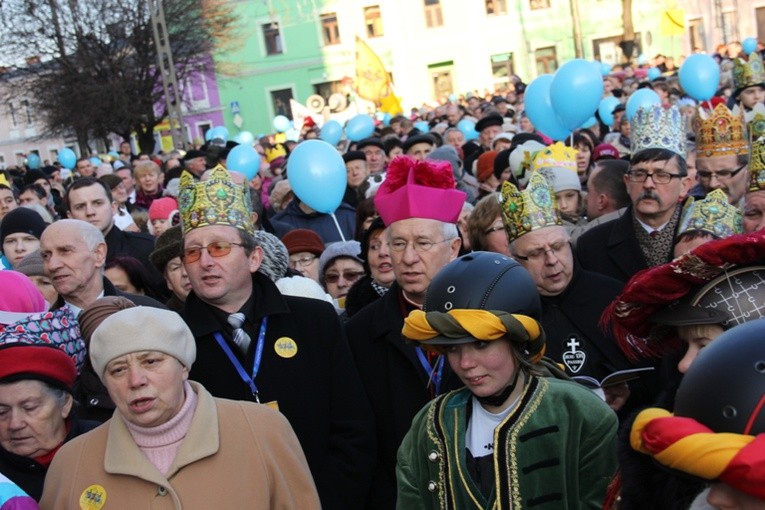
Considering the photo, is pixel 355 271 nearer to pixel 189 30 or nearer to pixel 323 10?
pixel 189 30

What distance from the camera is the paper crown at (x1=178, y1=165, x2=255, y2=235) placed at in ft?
15.6

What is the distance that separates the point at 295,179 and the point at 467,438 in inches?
232

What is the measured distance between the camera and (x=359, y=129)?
18.4 metres

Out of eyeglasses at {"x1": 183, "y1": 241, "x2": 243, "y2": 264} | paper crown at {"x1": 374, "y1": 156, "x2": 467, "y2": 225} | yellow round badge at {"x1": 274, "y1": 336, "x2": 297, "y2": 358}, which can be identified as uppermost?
paper crown at {"x1": 374, "y1": 156, "x2": 467, "y2": 225}

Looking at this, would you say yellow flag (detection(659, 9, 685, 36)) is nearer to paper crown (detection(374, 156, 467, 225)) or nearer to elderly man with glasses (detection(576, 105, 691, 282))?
elderly man with glasses (detection(576, 105, 691, 282))

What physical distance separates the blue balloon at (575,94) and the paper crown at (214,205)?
679 cm

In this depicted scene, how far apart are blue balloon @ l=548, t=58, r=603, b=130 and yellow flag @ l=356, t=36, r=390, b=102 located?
58.6ft

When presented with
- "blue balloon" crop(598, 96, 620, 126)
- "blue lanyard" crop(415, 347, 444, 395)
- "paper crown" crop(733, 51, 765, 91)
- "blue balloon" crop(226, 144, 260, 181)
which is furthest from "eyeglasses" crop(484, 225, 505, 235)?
"blue balloon" crop(598, 96, 620, 126)

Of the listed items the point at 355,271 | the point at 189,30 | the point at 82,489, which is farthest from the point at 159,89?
the point at 82,489

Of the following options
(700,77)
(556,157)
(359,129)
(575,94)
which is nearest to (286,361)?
(556,157)

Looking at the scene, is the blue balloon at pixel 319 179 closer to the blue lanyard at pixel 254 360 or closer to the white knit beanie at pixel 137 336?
the blue lanyard at pixel 254 360

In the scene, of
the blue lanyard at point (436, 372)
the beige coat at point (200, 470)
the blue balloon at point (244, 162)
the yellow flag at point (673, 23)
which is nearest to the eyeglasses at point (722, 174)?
the blue lanyard at point (436, 372)

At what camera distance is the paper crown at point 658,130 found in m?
6.48

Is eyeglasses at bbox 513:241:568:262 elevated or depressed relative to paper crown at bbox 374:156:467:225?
depressed
